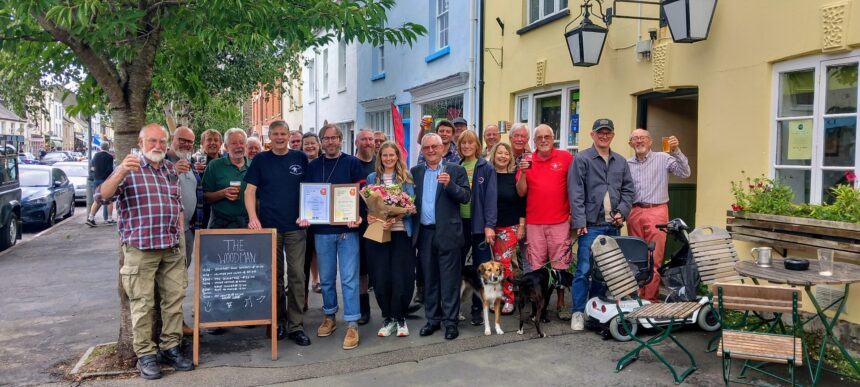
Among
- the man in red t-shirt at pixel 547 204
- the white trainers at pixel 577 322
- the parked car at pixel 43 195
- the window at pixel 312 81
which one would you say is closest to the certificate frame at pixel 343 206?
the man in red t-shirt at pixel 547 204

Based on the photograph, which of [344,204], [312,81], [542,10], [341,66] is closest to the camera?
[344,204]

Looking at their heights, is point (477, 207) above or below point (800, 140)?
below

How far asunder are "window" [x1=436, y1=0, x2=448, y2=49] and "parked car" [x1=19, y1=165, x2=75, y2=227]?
9670 mm

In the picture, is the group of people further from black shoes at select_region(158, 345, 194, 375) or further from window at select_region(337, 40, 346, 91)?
window at select_region(337, 40, 346, 91)

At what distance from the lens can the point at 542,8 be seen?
975cm

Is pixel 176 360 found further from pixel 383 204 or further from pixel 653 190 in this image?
pixel 653 190

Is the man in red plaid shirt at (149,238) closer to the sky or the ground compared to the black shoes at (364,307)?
closer to the sky

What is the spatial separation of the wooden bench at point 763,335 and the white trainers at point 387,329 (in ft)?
9.72

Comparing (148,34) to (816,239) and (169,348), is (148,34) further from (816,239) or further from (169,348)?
(816,239)

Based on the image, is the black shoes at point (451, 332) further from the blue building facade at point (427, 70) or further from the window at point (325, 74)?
the window at point (325, 74)

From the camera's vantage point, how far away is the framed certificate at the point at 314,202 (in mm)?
5711

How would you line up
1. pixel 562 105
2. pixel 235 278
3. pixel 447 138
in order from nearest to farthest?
pixel 235 278
pixel 447 138
pixel 562 105

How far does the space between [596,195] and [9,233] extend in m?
10.9

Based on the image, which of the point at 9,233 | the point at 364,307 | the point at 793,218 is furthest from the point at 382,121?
the point at 793,218
